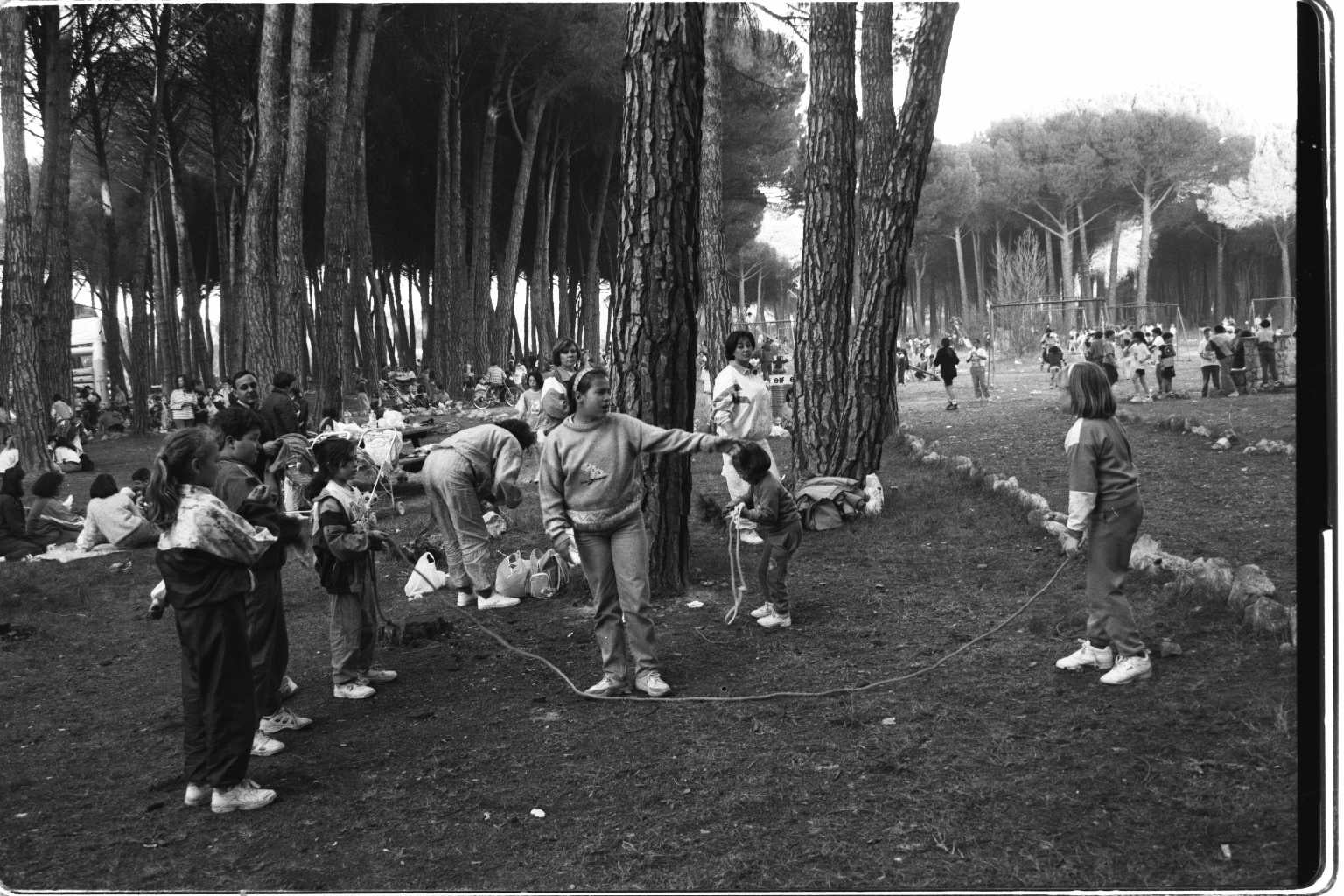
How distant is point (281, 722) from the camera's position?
17.4ft

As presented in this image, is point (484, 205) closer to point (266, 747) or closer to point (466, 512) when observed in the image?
point (466, 512)

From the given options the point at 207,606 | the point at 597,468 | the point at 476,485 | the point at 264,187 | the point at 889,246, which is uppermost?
the point at 264,187

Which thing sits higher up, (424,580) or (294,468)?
(294,468)

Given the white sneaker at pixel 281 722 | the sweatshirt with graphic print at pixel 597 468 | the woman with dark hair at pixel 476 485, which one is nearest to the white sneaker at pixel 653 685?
the sweatshirt with graphic print at pixel 597 468

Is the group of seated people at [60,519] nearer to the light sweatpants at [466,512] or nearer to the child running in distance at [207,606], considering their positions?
the light sweatpants at [466,512]

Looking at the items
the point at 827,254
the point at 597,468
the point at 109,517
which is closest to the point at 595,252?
the point at 827,254

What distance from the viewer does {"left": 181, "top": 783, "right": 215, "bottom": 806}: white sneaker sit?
4.45m

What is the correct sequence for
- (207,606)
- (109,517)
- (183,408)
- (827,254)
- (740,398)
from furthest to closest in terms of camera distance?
1. (183,408)
2. (827,254)
3. (109,517)
4. (740,398)
5. (207,606)

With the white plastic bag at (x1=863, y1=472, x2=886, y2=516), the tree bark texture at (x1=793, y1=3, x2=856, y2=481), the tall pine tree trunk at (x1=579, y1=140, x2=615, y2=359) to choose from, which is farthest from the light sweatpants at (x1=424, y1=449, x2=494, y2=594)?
the tall pine tree trunk at (x1=579, y1=140, x2=615, y2=359)

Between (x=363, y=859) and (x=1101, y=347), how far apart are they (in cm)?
1934

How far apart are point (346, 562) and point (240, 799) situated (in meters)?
1.45

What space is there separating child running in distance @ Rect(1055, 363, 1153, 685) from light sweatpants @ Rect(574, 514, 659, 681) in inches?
82.1

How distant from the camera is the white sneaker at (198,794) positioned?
4445 millimetres

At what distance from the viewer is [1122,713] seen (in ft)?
16.0
